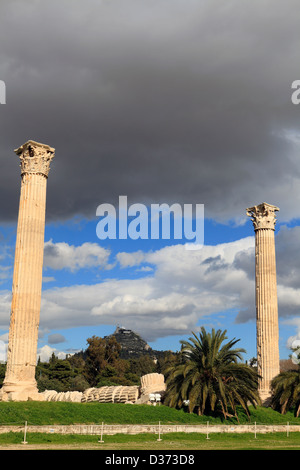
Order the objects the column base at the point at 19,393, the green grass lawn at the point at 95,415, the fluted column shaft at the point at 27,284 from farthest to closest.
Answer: the fluted column shaft at the point at 27,284, the column base at the point at 19,393, the green grass lawn at the point at 95,415

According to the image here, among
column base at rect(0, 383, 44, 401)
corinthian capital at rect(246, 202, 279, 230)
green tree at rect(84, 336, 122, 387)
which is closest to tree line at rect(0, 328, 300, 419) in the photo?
column base at rect(0, 383, 44, 401)

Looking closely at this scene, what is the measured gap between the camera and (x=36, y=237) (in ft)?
89.7

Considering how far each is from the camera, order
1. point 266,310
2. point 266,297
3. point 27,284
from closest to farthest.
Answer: point 27,284 < point 266,310 < point 266,297

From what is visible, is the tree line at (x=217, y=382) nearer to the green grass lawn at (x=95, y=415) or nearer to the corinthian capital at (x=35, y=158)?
the green grass lawn at (x=95, y=415)

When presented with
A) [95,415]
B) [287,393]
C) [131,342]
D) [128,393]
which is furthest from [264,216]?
[131,342]

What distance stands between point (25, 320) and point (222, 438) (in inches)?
423

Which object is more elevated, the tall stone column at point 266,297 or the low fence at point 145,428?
the tall stone column at point 266,297

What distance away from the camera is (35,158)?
92.2 ft

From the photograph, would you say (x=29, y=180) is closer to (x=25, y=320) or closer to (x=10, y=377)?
(x=25, y=320)

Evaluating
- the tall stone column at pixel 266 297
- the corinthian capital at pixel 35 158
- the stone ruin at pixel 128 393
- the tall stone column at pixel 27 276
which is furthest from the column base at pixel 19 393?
the tall stone column at pixel 266 297

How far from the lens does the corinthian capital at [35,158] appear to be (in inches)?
1105

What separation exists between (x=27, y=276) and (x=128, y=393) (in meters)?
10.9

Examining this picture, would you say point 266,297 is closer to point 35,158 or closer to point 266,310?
point 266,310
